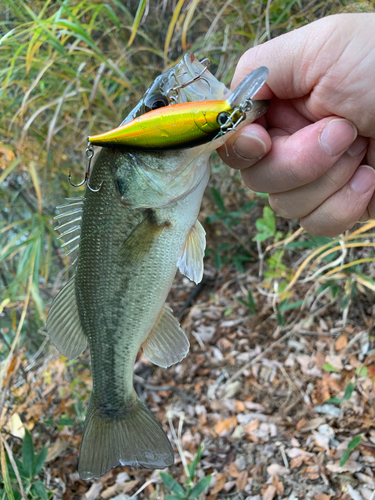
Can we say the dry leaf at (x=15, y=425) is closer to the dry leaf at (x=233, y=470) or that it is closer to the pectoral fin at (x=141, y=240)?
the dry leaf at (x=233, y=470)

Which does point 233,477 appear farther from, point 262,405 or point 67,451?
point 67,451

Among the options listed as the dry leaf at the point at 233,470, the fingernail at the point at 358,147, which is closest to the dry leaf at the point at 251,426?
the dry leaf at the point at 233,470

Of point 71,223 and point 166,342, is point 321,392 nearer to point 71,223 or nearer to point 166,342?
point 166,342

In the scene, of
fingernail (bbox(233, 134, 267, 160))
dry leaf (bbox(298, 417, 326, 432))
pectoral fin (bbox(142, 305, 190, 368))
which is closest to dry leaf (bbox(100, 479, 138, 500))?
dry leaf (bbox(298, 417, 326, 432))

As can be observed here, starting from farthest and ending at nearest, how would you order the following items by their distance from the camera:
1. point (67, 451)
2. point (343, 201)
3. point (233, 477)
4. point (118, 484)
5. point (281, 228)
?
point (281, 228), point (67, 451), point (118, 484), point (233, 477), point (343, 201)

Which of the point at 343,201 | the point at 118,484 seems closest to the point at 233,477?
the point at 118,484

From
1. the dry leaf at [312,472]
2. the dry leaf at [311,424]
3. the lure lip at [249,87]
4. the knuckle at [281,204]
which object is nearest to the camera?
the lure lip at [249,87]
